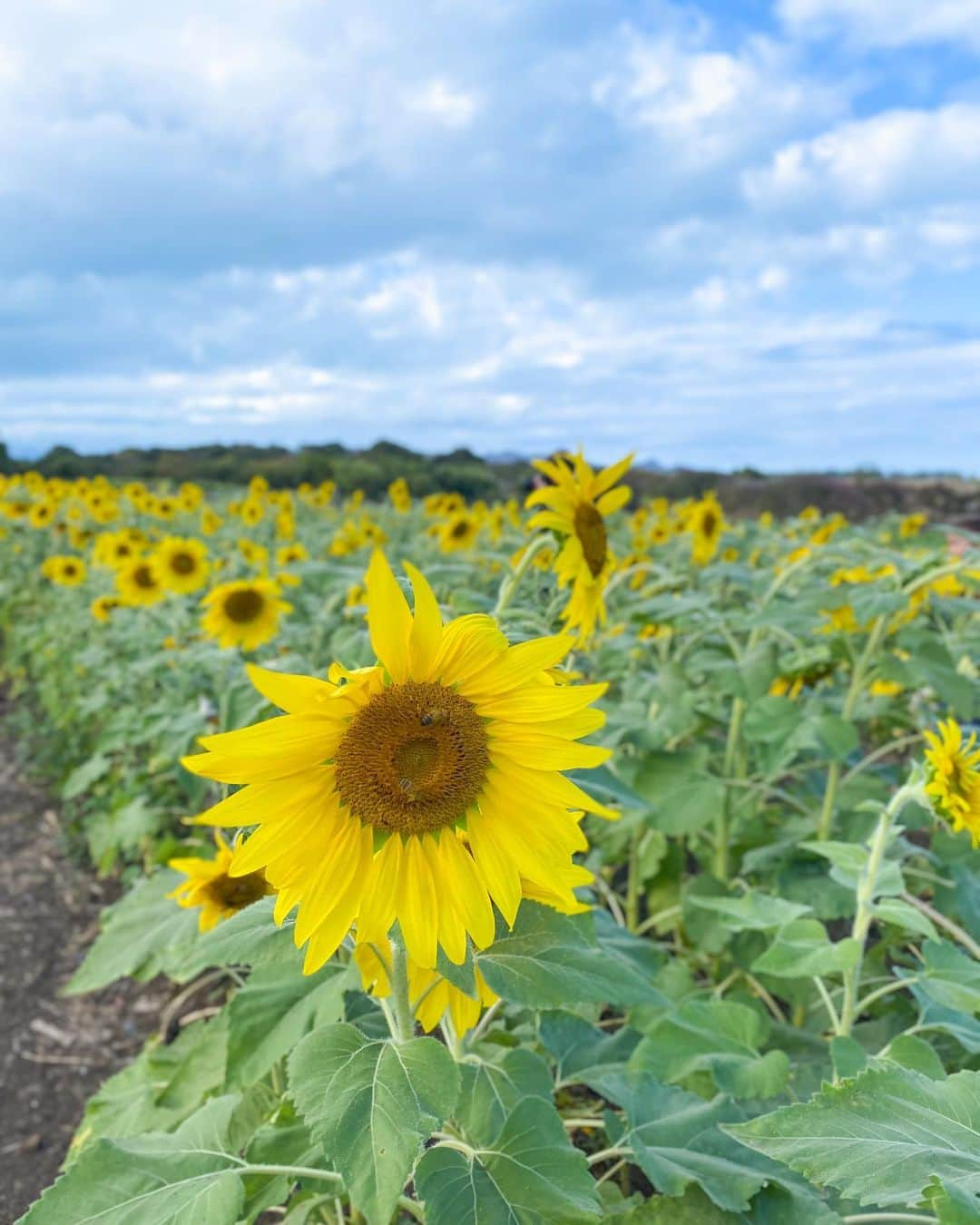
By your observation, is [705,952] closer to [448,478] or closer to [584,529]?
[584,529]

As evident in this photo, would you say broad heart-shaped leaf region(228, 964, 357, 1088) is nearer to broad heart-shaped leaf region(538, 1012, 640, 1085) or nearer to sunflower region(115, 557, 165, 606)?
broad heart-shaped leaf region(538, 1012, 640, 1085)

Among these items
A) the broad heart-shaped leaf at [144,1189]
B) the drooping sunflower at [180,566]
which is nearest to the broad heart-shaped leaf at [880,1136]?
the broad heart-shaped leaf at [144,1189]

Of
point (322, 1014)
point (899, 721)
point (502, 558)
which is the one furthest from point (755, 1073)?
point (899, 721)

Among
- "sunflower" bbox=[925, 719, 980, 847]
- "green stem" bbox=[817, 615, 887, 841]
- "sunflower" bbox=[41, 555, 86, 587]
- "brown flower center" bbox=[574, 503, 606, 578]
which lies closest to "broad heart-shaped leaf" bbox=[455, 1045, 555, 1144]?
"sunflower" bbox=[925, 719, 980, 847]

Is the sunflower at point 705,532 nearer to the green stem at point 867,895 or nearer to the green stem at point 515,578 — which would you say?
the green stem at point 515,578

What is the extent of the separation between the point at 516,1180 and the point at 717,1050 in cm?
74

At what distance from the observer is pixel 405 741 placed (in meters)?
1.27

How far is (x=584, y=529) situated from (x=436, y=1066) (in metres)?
1.62

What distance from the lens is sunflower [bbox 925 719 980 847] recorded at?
208 centimetres

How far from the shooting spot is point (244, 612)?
14.8 feet

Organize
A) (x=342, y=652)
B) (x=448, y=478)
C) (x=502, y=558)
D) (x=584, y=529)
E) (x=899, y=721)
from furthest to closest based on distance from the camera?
(x=448, y=478) < (x=899, y=721) < (x=502, y=558) < (x=584, y=529) < (x=342, y=652)

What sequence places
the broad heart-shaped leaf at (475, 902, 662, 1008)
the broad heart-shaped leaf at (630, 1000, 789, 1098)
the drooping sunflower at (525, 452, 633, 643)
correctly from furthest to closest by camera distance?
the drooping sunflower at (525, 452, 633, 643), the broad heart-shaped leaf at (630, 1000, 789, 1098), the broad heart-shaped leaf at (475, 902, 662, 1008)

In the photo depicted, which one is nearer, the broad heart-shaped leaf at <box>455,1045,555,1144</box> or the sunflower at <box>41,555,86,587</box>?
the broad heart-shaped leaf at <box>455,1045,555,1144</box>

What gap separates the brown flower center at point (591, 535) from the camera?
2.67 meters
